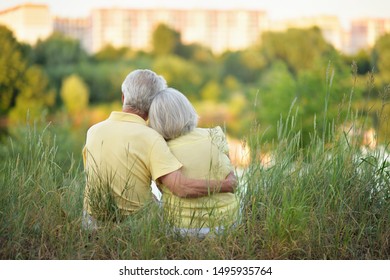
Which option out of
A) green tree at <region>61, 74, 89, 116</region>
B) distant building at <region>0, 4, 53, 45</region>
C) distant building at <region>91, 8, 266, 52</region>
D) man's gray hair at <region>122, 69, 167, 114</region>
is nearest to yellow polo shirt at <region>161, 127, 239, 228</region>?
man's gray hair at <region>122, 69, 167, 114</region>

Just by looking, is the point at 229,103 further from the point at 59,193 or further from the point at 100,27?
the point at 59,193

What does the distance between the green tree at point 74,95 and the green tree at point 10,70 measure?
2401mm

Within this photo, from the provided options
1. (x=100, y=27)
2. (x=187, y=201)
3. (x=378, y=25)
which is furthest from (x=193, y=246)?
(x=100, y=27)

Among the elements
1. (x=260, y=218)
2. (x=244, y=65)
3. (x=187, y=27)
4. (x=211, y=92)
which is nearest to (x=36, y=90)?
(x=211, y=92)

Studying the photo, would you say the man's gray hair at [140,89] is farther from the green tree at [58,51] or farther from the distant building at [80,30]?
the distant building at [80,30]

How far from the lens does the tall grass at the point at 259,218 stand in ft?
9.15

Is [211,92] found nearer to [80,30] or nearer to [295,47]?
[295,47]

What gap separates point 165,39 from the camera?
4044 cm

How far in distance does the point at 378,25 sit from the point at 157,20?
13.5m

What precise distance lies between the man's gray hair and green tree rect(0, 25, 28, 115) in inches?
1027

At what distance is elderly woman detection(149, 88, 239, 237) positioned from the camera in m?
2.80

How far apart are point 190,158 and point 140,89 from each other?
0.35 m

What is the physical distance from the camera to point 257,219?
2973 millimetres

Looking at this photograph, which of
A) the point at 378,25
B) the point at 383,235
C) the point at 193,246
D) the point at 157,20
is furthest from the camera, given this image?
the point at 157,20
